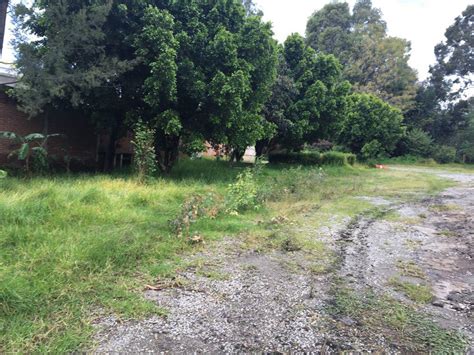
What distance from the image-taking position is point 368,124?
23.8m

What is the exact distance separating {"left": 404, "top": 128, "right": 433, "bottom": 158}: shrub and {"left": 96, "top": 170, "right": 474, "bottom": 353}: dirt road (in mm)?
27863

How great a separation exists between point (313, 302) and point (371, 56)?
3250 cm

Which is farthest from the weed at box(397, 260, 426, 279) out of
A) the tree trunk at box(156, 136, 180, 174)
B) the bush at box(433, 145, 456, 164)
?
the bush at box(433, 145, 456, 164)

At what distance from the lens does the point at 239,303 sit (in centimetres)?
321

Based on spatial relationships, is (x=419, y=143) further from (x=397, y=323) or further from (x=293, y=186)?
(x=397, y=323)

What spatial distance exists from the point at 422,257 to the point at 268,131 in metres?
8.74

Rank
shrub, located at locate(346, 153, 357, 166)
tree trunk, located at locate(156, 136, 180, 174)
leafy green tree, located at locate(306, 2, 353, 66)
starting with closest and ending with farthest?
tree trunk, located at locate(156, 136, 180, 174) → shrub, located at locate(346, 153, 357, 166) → leafy green tree, located at locate(306, 2, 353, 66)

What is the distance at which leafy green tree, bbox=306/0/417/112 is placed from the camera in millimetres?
31469

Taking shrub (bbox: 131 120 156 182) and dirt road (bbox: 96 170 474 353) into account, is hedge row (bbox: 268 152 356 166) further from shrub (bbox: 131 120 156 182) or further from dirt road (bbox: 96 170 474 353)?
dirt road (bbox: 96 170 474 353)

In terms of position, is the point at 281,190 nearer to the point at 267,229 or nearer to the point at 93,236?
the point at 267,229

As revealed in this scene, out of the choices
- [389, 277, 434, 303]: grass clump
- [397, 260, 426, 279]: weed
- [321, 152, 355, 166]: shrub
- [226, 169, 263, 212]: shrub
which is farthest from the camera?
[321, 152, 355, 166]: shrub

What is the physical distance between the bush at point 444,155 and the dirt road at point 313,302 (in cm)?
2844

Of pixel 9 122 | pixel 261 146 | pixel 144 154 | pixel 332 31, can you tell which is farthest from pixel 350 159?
pixel 9 122

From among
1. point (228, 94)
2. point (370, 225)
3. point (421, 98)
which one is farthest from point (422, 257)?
point (421, 98)
